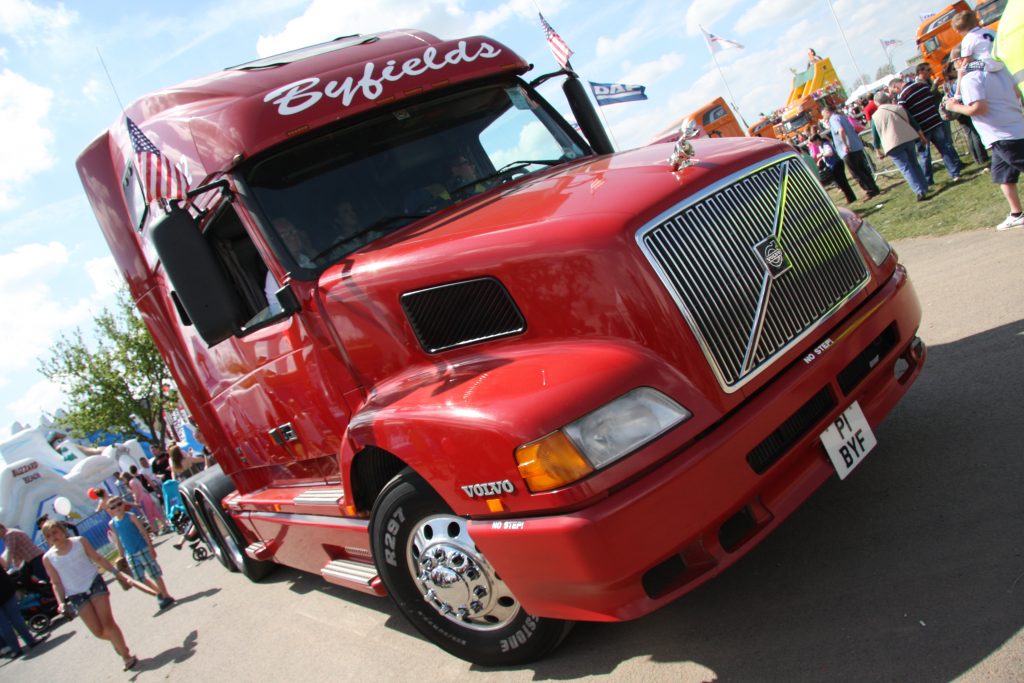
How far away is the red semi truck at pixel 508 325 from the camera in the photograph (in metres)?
2.96

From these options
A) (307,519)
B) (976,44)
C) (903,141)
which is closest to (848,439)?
(307,519)

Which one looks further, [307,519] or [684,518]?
[307,519]

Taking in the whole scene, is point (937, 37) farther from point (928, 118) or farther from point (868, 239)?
point (868, 239)

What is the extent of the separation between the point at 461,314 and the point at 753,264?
1.31 m

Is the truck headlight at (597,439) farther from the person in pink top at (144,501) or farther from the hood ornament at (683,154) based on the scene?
the person in pink top at (144,501)

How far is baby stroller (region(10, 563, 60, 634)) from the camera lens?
11.5 m

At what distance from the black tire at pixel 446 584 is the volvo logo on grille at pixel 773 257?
5.70ft

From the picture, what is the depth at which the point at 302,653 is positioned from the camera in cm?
522

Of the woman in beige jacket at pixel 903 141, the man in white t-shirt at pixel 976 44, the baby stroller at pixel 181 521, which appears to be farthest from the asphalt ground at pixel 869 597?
the woman in beige jacket at pixel 903 141

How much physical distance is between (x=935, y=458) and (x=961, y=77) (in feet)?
16.9

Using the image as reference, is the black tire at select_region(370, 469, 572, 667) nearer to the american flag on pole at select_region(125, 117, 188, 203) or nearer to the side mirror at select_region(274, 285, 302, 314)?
the side mirror at select_region(274, 285, 302, 314)

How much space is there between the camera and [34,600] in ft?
38.8

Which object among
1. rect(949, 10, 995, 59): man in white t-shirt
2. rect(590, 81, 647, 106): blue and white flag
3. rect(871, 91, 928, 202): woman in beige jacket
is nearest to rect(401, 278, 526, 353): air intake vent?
rect(949, 10, 995, 59): man in white t-shirt

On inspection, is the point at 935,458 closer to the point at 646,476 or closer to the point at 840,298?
the point at 840,298
